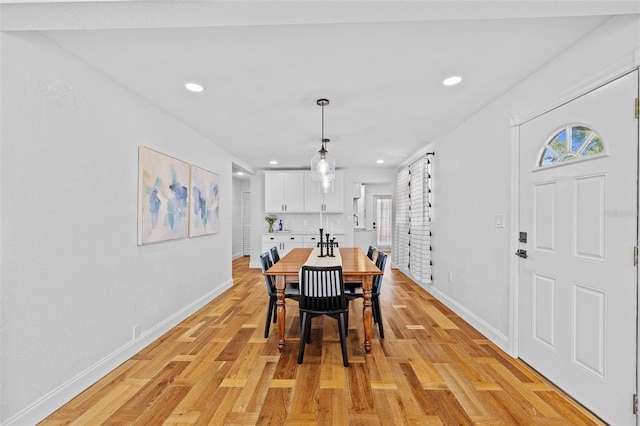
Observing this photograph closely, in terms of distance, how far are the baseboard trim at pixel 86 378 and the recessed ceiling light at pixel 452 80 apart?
3.52 metres

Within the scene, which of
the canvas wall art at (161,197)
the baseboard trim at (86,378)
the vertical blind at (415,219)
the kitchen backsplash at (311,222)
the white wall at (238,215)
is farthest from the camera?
the white wall at (238,215)

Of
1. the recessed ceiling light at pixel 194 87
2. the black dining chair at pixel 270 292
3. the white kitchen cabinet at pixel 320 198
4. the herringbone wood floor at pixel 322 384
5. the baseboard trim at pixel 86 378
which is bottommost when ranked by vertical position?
the herringbone wood floor at pixel 322 384

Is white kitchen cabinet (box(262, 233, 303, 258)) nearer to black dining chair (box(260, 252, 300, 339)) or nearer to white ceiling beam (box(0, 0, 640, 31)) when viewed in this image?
black dining chair (box(260, 252, 300, 339))

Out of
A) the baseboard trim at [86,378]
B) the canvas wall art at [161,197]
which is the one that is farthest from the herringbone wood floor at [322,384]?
the canvas wall art at [161,197]

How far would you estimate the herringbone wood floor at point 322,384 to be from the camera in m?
1.83

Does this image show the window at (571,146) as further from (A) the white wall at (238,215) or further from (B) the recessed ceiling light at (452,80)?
(A) the white wall at (238,215)

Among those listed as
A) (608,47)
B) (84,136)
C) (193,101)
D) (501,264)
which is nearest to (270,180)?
(193,101)

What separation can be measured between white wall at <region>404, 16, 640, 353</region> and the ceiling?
0.13 meters

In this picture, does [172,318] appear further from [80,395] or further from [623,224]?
[623,224]

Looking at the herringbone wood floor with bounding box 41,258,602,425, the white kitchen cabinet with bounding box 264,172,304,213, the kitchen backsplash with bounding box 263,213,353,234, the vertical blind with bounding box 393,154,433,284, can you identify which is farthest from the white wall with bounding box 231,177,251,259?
the herringbone wood floor with bounding box 41,258,602,425

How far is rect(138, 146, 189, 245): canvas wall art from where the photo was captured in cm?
275

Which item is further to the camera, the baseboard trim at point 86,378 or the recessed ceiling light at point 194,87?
the recessed ceiling light at point 194,87

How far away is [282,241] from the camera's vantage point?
21.7 ft

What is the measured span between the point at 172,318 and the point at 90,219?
1550 mm
